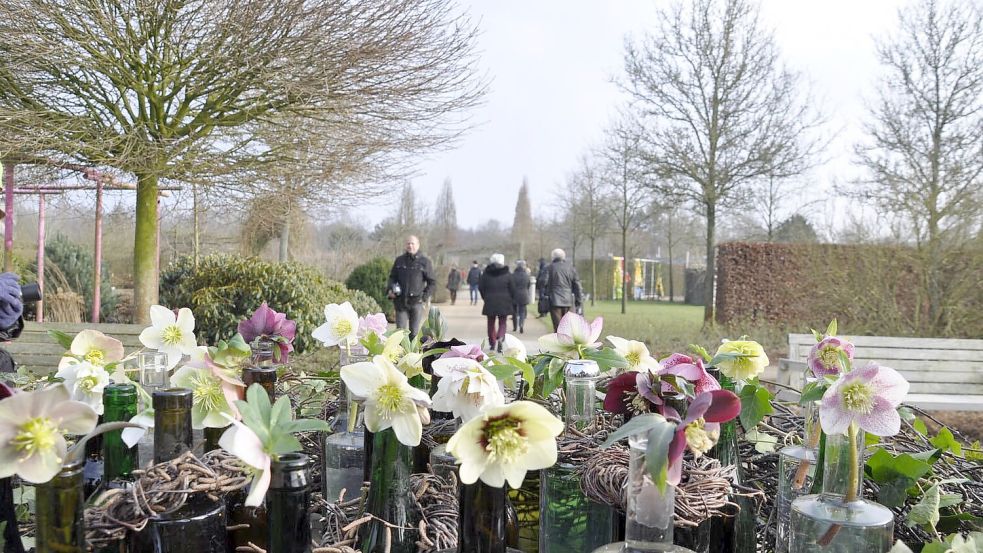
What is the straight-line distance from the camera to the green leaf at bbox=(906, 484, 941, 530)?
3.19 ft

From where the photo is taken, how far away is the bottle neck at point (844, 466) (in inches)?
34.4

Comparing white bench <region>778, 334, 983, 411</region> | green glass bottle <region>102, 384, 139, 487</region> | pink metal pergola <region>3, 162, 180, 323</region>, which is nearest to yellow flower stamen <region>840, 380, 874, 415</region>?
green glass bottle <region>102, 384, 139, 487</region>

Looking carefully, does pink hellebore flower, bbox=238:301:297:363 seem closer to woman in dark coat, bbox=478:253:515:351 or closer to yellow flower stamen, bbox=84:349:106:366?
Result: yellow flower stamen, bbox=84:349:106:366

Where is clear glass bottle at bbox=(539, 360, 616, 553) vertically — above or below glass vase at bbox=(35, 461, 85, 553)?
below

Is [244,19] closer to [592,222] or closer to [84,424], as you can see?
[84,424]

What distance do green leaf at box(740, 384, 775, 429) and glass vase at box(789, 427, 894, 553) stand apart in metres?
0.26

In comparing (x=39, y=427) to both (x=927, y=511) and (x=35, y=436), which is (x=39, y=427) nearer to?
(x=35, y=436)

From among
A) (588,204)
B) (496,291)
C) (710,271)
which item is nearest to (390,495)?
(496,291)

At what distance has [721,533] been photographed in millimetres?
1079

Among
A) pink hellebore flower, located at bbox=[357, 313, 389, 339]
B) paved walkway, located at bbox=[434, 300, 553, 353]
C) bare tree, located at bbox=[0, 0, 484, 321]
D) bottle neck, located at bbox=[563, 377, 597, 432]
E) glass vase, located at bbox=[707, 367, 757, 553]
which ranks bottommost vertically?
paved walkway, located at bbox=[434, 300, 553, 353]

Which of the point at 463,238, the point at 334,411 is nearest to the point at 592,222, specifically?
the point at 334,411

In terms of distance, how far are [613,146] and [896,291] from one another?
23.6 feet

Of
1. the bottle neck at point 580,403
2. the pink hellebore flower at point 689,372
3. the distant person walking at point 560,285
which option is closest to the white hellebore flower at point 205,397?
the bottle neck at point 580,403

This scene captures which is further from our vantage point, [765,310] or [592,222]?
[592,222]
